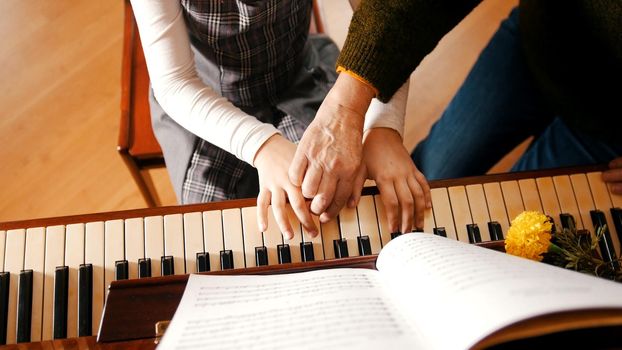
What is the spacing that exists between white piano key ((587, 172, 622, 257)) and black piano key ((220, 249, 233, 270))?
62 cm

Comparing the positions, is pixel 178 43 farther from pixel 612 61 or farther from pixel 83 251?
pixel 612 61

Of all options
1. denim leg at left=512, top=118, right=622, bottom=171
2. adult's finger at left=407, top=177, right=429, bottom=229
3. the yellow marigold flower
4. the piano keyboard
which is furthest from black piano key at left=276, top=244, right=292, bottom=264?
denim leg at left=512, top=118, right=622, bottom=171

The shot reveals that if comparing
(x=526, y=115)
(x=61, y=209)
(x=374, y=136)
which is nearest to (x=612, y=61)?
(x=526, y=115)

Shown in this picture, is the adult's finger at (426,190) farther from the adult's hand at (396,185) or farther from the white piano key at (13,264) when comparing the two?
the white piano key at (13,264)

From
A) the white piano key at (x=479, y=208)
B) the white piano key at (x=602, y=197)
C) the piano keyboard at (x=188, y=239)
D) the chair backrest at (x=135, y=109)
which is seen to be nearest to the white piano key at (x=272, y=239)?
the piano keyboard at (x=188, y=239)

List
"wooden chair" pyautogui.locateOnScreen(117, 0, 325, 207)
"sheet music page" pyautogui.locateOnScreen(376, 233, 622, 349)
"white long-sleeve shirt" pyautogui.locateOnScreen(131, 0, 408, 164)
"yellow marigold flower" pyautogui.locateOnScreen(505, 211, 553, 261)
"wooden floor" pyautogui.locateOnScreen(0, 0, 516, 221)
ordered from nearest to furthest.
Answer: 1. "sheet music page" pyautogui.locateOnScreen(376, 233, 622, 349)
2. "yellow marigold flower" pyautogui.locateOnScreen(505, 211, 553, 261)
3. "white long-sleeve shirt" pyautogui.locateOnScreen(131, 0, 408, 164)
4. "wooden chair" pyautogui.locateOnScreen(117, 0, 325, 207)
5. "wooden floor" pyautogui.locateOnScreen(0, 0, 516, 221)

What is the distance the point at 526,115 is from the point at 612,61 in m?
0.26

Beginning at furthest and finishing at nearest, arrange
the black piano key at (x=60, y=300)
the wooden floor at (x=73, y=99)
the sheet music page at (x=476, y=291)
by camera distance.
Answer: the wooden floor at (x=73, y=99) → the black piano key at (x=60, y=300) → the sheet music page at (x=476, y=291)

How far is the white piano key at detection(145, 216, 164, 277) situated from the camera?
28.0 inches

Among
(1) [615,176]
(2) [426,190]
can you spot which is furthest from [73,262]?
(1) [615,176]

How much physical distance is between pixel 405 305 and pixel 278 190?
0.30m

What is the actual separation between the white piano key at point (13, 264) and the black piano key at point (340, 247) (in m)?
0.48

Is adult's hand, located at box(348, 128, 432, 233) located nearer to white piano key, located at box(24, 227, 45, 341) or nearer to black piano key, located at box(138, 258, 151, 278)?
black piano key, located at box(138, 258, 151, 278)

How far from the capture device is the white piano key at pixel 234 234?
0.72 metres
